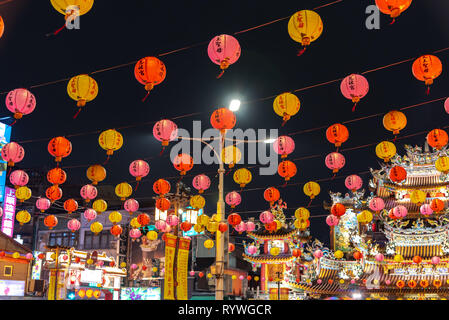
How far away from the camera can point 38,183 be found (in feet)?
147

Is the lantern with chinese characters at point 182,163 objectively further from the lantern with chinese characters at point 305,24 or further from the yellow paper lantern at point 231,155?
the lantern with chinese characters at point 305,24

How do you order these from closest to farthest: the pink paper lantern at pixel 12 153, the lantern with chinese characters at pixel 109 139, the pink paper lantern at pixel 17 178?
the lantern with chinese characters at pixel 109 139, the pink paper lantern at pixel 12 153, the pink paper lantern at pixel 17 178

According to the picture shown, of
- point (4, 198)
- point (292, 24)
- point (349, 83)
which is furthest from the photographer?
point (4, 198)

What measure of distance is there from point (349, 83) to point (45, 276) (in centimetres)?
3182

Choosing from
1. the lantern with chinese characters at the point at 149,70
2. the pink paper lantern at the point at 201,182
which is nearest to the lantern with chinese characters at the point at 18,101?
the lantern with chinese characters at the point at 149,70

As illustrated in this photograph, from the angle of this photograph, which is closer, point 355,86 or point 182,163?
point 355,86

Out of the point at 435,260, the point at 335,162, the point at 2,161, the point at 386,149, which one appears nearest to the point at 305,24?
the point at 386,149

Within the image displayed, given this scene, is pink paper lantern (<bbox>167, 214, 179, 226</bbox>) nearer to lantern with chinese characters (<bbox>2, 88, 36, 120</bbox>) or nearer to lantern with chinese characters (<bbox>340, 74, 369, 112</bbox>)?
lantern with chinese characters (<bbox>2, 88, 36, 120</bbox>)

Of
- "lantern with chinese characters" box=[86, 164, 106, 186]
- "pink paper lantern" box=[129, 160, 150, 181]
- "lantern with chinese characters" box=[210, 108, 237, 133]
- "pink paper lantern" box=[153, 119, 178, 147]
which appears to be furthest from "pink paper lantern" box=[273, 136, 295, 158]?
"lantern with chinese characters" box=[86, 164, 106, 186]

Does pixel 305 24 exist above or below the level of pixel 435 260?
above

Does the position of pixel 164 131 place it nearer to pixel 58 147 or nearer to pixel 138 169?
pixel 58 147
